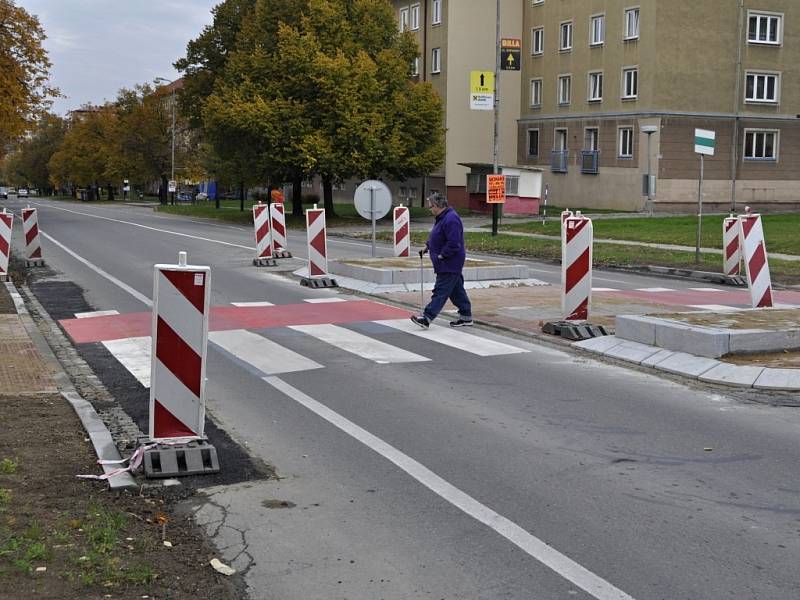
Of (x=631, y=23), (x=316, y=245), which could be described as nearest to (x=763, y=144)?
(x=631, y=23)

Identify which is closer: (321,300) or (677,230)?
(321,300)

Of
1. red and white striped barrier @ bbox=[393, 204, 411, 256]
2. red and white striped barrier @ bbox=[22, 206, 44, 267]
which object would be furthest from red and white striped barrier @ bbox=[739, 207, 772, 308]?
red and white striped barrier @ bbox=[22, 206, 44, 267]

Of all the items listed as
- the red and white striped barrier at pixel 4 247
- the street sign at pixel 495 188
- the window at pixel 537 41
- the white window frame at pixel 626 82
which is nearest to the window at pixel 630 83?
the white window frame at pixel 626 82

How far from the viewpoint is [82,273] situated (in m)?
20.4

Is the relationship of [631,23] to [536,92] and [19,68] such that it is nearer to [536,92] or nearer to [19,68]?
[536,92]

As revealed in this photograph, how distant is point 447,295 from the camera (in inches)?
506

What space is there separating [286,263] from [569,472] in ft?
56.7

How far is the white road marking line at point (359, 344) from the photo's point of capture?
1062 centimetres

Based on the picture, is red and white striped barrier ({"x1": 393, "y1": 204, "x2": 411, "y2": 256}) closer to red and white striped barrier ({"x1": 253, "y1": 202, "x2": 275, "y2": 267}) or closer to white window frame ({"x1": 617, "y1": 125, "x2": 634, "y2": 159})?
red and white striped barrier ({"x1": 253, "y1": 202, "x2": 275, "y2": 267})

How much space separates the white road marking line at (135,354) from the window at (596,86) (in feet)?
137

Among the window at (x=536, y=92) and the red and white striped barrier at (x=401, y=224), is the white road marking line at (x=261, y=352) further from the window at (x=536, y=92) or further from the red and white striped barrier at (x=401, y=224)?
the window at (x=536, y=92)

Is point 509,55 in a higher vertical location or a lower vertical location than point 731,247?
higher

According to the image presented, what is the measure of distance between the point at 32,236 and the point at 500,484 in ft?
61.4

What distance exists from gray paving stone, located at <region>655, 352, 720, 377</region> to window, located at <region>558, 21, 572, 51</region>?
4512cm
